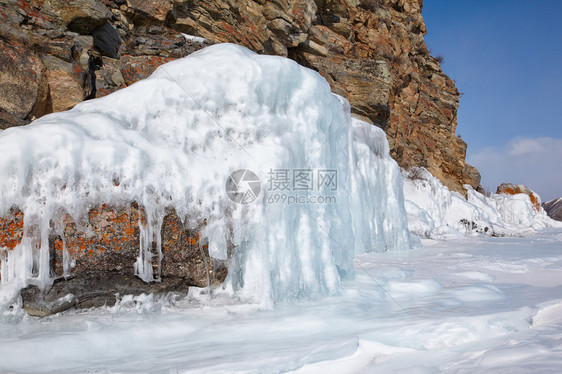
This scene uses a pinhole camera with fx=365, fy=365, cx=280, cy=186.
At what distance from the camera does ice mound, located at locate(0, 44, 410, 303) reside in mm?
2930

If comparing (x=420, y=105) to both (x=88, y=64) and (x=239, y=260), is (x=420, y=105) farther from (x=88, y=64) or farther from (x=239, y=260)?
(x=239, y=260)

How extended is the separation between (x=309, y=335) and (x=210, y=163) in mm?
1857

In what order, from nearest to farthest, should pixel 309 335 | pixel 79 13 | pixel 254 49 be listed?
pixel 309 335 < pixel 79 13 < pixel 254 49

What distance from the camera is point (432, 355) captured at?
2.04 metres

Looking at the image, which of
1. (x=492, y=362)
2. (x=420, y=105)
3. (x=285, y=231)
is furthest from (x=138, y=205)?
(x=420, y=105)

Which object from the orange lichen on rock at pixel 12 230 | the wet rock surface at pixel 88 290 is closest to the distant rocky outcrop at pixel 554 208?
the wet rock surface at pixel 88 290

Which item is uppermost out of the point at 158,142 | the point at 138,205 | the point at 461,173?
the point at 461,173

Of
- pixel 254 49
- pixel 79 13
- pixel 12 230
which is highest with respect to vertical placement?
pixel 254 49

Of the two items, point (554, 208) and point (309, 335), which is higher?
point (554, 208)

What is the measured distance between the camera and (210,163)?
3.59m

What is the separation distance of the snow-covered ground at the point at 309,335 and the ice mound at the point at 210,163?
0.39 meters

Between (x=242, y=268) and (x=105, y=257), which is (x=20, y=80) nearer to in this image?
(x=105, y=257)

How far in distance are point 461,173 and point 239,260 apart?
21.0 m

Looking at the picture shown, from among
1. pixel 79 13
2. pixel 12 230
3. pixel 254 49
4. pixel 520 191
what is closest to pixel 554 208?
pixel 520 191
